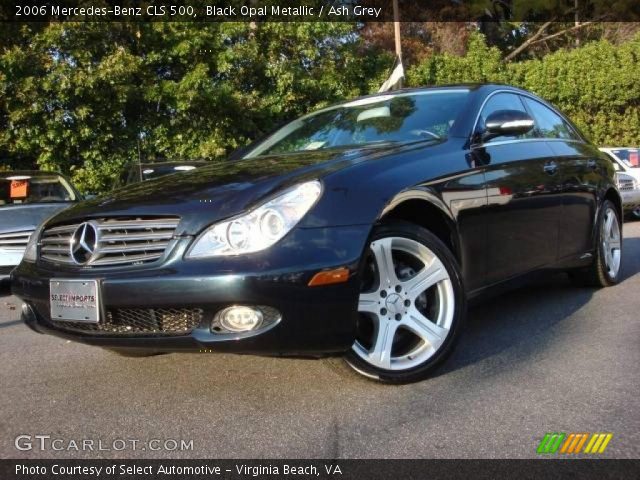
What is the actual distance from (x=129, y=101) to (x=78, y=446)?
42.3ft

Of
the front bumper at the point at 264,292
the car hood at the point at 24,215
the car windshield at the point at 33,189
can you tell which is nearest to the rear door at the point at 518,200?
the front bumper at the point at 264,292

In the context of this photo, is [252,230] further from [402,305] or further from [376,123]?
[376,123]

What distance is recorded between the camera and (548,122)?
5.14 meters

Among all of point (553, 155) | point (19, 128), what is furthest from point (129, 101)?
point (553, 155)

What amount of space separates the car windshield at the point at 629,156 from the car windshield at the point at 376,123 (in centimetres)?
1077

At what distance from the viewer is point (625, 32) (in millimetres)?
27328

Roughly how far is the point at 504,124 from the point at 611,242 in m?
2.38

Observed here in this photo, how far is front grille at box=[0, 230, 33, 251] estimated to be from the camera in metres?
6.71

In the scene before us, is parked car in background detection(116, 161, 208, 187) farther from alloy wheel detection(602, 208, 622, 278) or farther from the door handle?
the door handle

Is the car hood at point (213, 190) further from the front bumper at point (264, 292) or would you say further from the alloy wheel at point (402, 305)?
the alloy wheel at point (402, 305)

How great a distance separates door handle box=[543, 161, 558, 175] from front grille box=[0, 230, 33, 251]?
4919 mm
